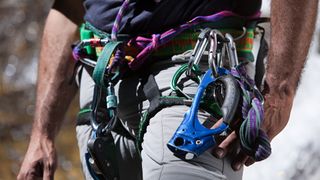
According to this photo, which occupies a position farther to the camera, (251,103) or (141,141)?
(141,141)

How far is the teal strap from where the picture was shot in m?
2.50

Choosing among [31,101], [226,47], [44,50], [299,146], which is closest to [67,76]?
[44,50]

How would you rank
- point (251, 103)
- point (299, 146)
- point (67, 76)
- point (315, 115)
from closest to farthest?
point (251, 103), point (67, 76), point (299, 146), point (315, 115)

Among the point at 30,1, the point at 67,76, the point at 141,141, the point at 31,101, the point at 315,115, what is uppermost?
the point at 141,141

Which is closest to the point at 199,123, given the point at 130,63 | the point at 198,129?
the point at 198,129

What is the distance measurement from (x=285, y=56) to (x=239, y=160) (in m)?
0.32

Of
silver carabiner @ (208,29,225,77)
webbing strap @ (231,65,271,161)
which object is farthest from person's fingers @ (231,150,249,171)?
silver carabiner @ (208,29,225,77)

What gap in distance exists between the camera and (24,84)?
8305 mm

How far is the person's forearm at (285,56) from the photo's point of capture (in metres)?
2.23

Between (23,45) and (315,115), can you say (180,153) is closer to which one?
(315,115)

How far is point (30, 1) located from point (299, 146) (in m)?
5.24

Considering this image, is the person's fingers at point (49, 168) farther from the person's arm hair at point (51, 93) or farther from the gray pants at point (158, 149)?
the gray pants at point (158, 149)

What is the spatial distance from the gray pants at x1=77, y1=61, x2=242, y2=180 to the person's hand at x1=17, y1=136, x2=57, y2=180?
1.52 ft

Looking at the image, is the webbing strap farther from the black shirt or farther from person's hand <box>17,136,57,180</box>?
person's hand <box>17,136,57,180</box>
